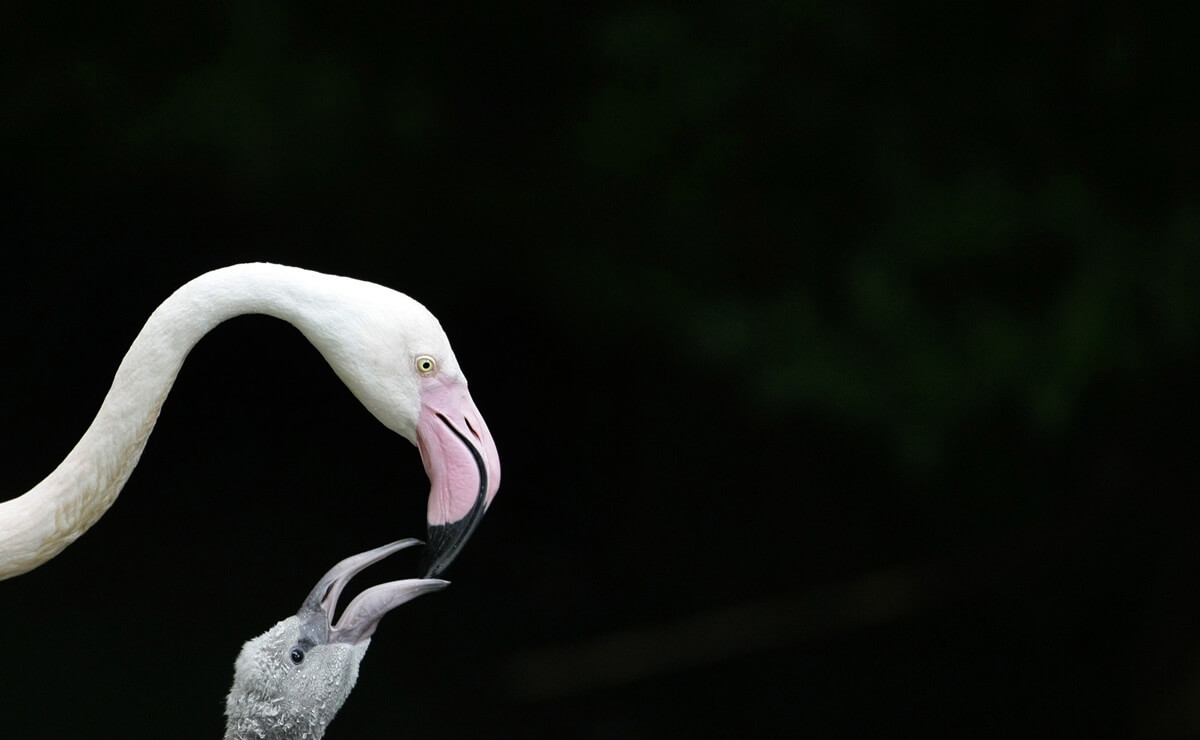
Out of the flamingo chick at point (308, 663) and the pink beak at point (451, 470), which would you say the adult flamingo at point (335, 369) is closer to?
the pink beak at point (451, 470)

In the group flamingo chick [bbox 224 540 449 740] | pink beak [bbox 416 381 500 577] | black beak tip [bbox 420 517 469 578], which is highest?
pink beak [bbox 416 381 500 577]

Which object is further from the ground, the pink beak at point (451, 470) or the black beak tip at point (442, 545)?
the pink beak at point (451, 470)

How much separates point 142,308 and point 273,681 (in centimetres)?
263

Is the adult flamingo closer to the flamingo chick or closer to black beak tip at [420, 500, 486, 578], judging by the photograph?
black beak tip at [420, 500, 486, 578]

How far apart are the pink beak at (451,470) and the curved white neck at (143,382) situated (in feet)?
0.68

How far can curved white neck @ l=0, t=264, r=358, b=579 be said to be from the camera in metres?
2.25

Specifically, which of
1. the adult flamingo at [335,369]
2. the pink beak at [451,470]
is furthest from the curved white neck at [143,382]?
the pink beak at [451,470]

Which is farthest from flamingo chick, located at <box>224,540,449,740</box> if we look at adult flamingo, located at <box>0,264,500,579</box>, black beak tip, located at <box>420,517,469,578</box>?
adult flamingo, located at <box>0,264,500,579</box>

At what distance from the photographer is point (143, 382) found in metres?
2.25

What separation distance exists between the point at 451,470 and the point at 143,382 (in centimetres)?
47

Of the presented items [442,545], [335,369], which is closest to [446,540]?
[442,545]

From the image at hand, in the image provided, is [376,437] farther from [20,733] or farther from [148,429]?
[148,429]

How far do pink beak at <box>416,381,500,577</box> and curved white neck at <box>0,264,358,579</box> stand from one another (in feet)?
0.68

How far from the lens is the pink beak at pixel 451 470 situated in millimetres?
2271
